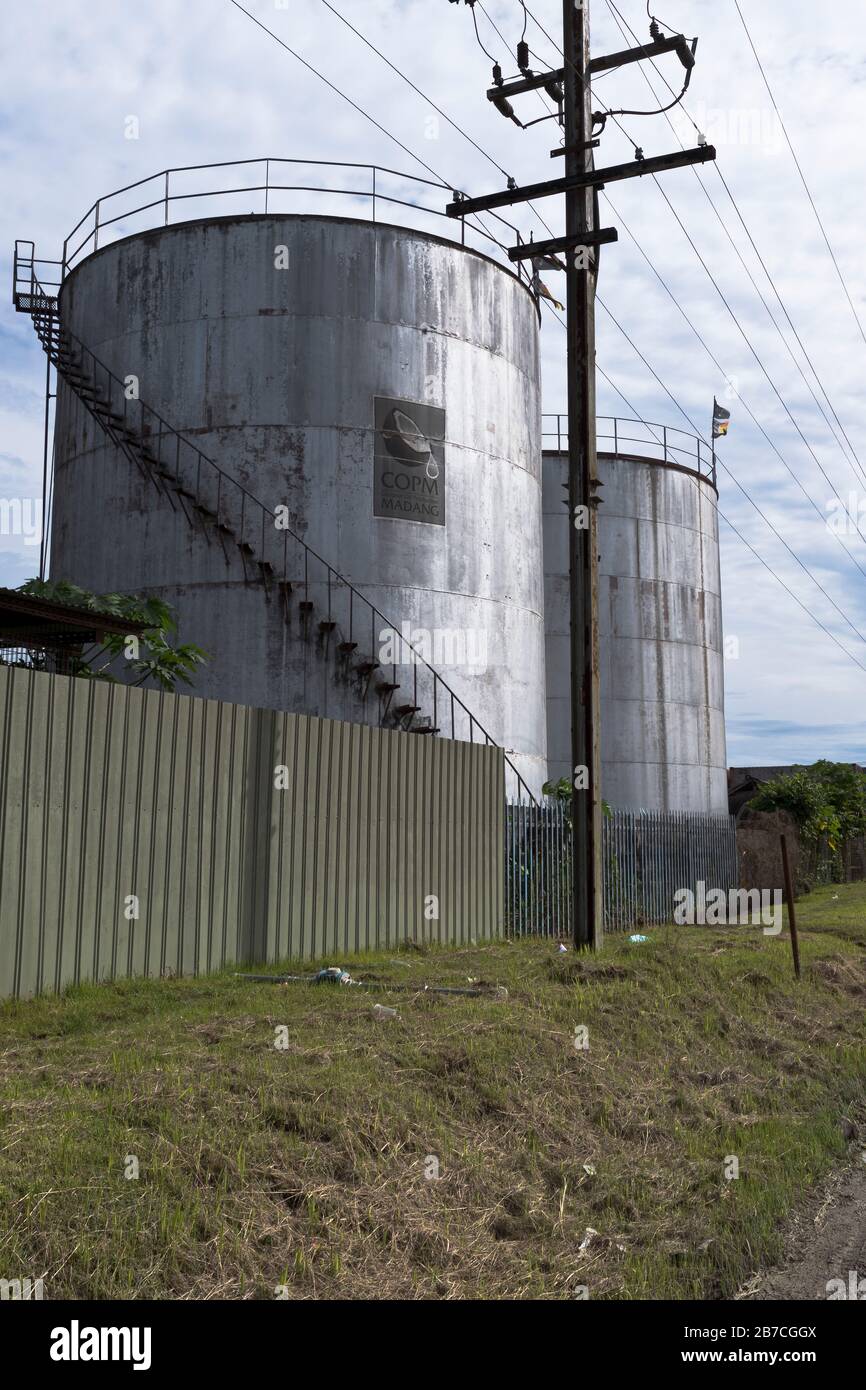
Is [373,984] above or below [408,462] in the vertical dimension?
below

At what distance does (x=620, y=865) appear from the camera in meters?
21.4

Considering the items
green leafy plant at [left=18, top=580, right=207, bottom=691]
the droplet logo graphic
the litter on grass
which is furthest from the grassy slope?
the droplet logo graphic

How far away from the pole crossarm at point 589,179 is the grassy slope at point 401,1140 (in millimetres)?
9067

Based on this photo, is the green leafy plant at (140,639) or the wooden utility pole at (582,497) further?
the green leafy plant at (140,639)

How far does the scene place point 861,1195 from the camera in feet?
22.8

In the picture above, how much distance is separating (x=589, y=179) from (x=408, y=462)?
7.03 m

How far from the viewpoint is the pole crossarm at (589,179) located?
1386cm

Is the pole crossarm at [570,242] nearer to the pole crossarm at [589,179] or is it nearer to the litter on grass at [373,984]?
the pole crossarm at [589,179]

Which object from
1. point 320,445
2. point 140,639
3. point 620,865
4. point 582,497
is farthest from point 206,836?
point 620,865

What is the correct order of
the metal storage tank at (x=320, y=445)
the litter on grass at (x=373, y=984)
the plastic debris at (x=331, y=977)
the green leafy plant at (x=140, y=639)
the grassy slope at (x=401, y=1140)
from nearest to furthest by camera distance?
the grassy slope at (x=401, y=1140) < the litter on grass at (x=373, y=984) < the plastic debris at (x=331, y=977) < the green leafy plant at (x=140, y=639) < the metal storage tank at (x=320, y=445)

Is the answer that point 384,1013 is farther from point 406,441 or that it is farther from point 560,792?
point 560,792

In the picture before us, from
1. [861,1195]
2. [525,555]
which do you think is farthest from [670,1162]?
[525,555]

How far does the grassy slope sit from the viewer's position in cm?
511

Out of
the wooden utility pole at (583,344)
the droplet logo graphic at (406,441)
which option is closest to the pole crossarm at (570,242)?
the wooden utility pole at (583,344)
